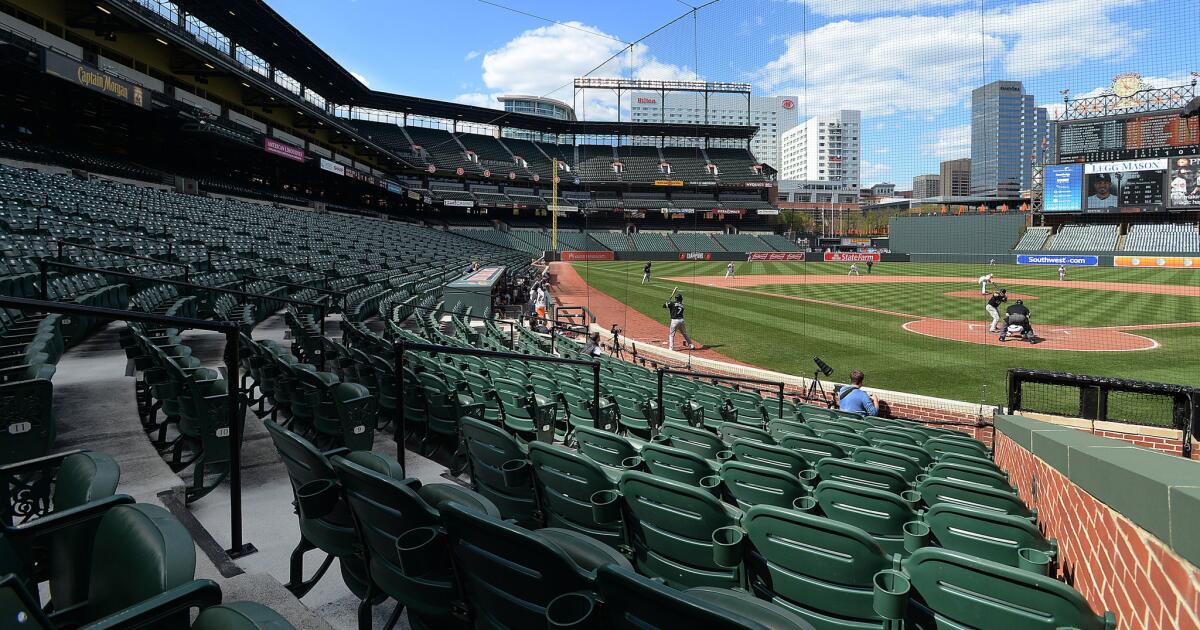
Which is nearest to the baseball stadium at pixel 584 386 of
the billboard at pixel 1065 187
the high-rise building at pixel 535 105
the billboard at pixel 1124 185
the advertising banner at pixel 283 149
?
the advertising banner at pixel 283 149

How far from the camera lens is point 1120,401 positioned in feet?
39.7

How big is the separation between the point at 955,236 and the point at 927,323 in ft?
140

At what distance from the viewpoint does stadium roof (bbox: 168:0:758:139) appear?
35.0m

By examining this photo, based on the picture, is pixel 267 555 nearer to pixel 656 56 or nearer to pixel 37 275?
pixel 37 275

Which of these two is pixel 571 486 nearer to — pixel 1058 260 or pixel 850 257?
pixel 850 257

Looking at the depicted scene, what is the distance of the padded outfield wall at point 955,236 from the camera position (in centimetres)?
5675

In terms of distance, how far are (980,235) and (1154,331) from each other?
137 ft

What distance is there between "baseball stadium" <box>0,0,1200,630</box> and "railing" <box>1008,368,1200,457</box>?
0.22ft

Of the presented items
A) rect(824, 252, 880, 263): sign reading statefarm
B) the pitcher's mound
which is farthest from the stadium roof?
rect(824, 252, 880, 263): sign reading statefarm

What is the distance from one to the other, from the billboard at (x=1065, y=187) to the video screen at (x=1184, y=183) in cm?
574

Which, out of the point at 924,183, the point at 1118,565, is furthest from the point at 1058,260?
the point at 1118,565

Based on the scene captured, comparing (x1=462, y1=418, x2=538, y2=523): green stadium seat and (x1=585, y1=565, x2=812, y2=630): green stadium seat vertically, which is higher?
(x1=585, y1=565, x2=812, y2=630): green stadium seat

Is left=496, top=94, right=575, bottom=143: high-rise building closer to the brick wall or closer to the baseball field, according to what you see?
the baseball field

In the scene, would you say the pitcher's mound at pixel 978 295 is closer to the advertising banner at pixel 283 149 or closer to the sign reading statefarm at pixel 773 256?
the sign reading statefarm at pixel 773 256
